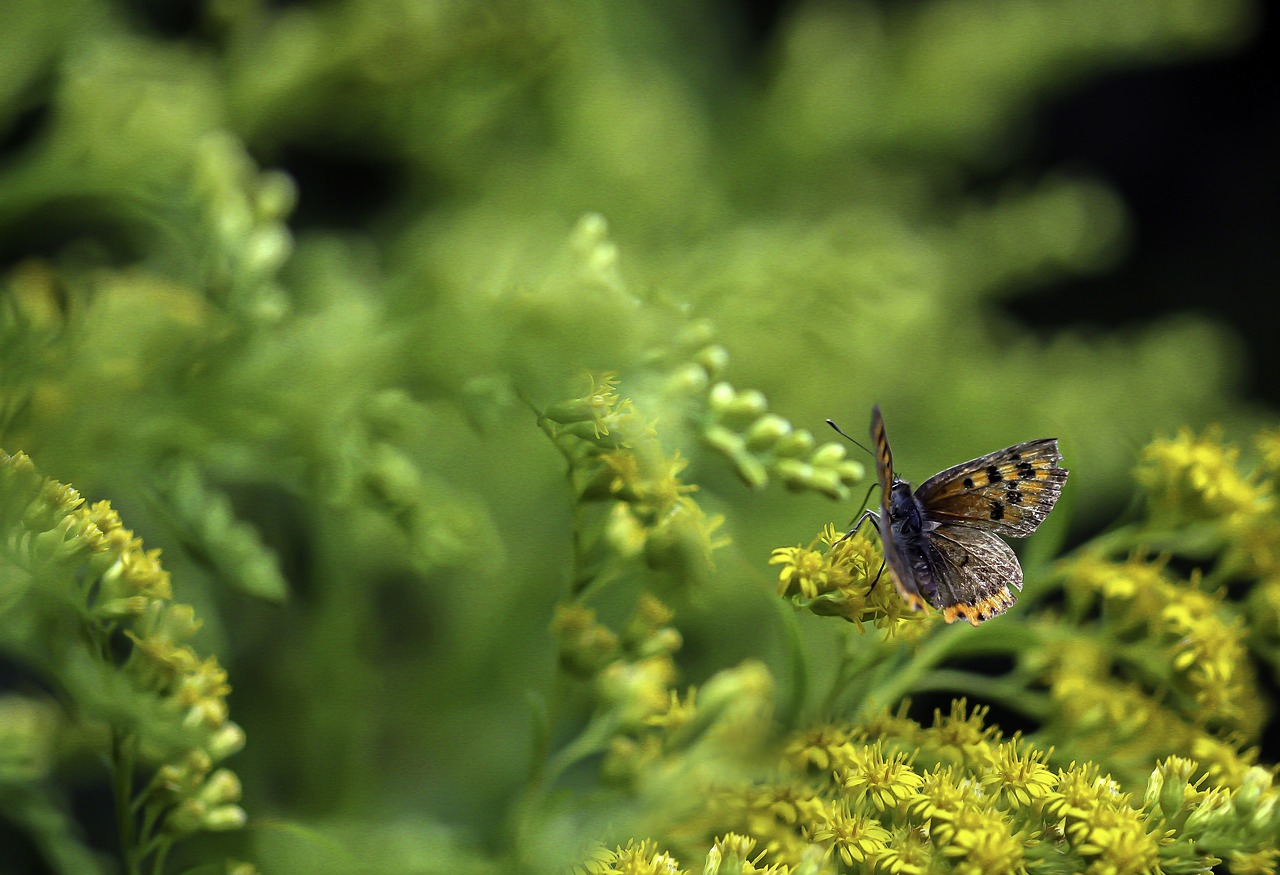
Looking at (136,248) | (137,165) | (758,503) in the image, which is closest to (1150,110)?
(758,503)

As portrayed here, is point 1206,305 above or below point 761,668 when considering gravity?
above

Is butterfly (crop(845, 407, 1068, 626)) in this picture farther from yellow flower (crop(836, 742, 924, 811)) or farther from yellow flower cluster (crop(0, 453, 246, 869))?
yellow flower cluster (crop(0, 453, 246, 869))

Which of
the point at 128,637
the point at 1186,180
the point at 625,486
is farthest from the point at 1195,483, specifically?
the point at 1186,180

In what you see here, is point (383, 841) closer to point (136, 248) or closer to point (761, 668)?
point (761, 668)

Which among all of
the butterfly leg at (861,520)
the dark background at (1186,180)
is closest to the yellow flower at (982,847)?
the butterfly leg at (861,520)

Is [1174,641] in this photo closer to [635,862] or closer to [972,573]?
[972,573]

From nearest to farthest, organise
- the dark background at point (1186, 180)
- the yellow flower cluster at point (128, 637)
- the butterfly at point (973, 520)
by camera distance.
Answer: the yellow flower cluster at point (128, 637) → the butterfly at point (973, 520) → the dark background at point (1186, 180)

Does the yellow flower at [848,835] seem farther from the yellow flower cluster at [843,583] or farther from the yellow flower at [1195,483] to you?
the yellow flower at [1195,483]
